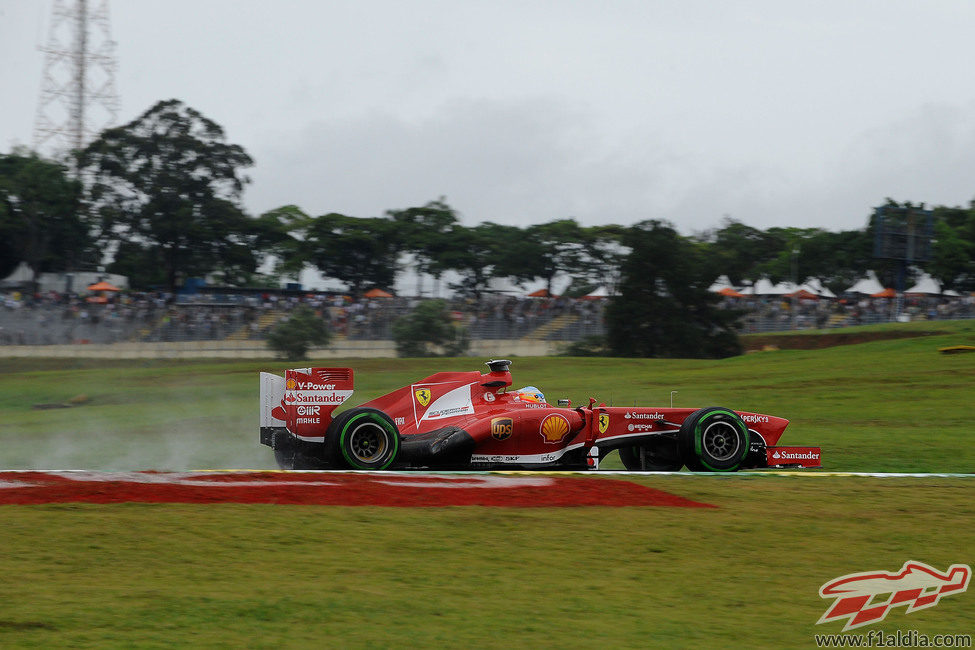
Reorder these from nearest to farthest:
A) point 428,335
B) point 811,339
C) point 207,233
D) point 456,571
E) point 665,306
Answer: point 456,571 → point 428,335 → point 665,306 → point 811,339 → point 207,233

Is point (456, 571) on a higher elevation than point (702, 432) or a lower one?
lower

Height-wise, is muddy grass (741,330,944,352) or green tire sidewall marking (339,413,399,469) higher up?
muddy grass (741,330,944,352)

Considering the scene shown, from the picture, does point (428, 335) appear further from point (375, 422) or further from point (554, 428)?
point (375, 422)

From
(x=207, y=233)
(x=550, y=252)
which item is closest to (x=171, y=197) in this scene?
(x=207, y=233)

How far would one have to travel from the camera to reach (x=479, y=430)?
39.4ft

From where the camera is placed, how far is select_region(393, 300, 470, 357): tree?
33.0 m

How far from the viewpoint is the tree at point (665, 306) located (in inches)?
1457

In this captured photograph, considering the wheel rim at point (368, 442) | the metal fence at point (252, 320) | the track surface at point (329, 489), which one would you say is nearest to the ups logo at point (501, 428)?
the track surface at point (329, 489)

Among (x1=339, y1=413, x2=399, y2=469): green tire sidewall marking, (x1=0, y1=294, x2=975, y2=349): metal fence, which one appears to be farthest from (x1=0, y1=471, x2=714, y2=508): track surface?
(x1=0, y1=294, x2=975, y2=349): metal fence

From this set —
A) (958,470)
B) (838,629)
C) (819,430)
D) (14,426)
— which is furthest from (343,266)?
(838,629)

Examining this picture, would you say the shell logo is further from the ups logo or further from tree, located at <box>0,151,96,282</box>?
tree, located at <box>0,151,96,282</box>

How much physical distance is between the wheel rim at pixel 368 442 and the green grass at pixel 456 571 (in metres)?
2.69

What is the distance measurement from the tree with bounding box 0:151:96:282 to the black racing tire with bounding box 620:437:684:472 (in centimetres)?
4729

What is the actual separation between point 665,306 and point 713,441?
25.7m
